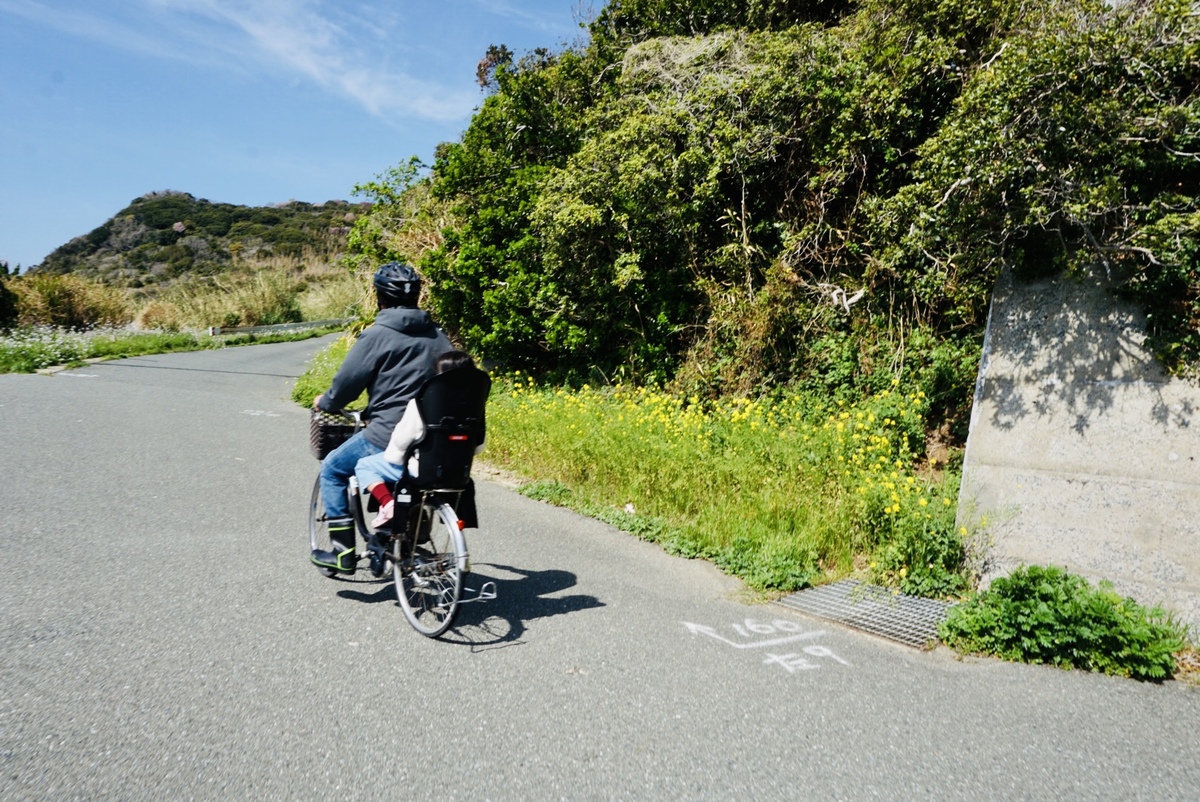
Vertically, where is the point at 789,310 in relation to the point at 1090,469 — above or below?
above

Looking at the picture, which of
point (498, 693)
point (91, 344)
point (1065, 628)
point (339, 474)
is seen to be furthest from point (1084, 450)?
point (91, 344)

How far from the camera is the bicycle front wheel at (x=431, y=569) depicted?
14.2ft

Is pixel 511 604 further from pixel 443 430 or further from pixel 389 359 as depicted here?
pixel 389 359

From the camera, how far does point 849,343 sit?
9141mm

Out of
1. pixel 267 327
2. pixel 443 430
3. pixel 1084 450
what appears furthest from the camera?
pixel 267 327

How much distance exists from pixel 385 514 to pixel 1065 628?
396 cm

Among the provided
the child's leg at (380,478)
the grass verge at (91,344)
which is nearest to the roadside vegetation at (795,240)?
the child's leg at (380,478)

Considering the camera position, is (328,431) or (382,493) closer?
(382,493)

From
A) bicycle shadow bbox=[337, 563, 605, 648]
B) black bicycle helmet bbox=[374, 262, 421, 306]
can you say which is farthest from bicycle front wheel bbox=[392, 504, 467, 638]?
black bicycle helmet bbox=[374, 262, 421, 306]

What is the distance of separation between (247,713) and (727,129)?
28.0 feet

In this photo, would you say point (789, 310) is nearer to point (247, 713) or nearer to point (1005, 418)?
point (1005, 418)

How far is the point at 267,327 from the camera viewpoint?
32.8 meters

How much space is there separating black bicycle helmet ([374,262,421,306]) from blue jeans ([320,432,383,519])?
0.86 meters

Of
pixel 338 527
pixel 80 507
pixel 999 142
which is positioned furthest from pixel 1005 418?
pixel 80 507
